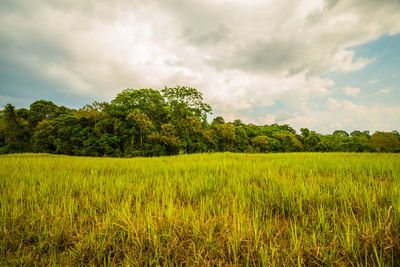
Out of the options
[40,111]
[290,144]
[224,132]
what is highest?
[40,111]

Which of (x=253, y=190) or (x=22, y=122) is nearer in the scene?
(x=253, y=190)

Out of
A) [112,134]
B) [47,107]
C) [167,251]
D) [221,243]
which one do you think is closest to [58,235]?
[167,251]

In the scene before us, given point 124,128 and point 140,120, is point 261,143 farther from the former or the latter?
point 124,128

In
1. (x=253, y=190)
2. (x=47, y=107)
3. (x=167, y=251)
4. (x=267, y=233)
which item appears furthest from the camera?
(x=47, y=107)

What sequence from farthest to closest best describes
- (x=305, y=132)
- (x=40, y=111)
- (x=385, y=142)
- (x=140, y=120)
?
(x=305, y=132) → (x=40, y=111) → (x=385, y=142) → (x=140, y=120)

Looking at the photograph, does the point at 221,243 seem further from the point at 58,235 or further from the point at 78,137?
the point at 78,137

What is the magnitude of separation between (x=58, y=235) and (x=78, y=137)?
3231 centimetres

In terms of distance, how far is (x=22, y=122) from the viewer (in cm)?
2856

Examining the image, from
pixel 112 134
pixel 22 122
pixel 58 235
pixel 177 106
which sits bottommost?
pixel 58 235

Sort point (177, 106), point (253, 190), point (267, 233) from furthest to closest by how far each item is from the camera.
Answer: point (177, 106), point (253, 190), point (267, 233)

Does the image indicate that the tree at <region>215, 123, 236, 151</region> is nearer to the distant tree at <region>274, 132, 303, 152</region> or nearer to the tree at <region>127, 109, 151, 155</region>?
the tree at <region>127, 109, 151, 155</region>

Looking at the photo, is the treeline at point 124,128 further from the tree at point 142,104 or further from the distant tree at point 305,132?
the distant tree at point 305,132

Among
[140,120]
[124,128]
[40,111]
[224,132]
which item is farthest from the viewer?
[40,111]

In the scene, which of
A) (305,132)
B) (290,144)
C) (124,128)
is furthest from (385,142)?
(124,128)
